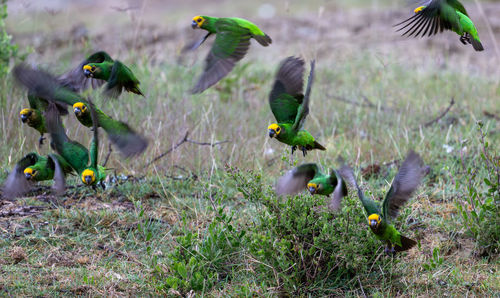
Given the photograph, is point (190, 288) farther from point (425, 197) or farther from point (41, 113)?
point (425, 197)

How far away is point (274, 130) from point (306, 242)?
72 centimetres

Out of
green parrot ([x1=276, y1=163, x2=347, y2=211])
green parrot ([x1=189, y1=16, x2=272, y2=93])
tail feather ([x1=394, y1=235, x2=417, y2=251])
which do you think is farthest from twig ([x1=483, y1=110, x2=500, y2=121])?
green parrot ([x1=276, y1=163, x2=347, y2=211])

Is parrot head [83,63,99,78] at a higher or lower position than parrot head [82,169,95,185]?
higher

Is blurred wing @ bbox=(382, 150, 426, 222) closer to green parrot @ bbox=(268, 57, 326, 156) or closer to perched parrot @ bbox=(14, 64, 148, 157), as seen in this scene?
green parrot @ bbox=(268, 57, 326, 156)

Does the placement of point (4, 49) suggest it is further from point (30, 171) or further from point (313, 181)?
point (313, 181)

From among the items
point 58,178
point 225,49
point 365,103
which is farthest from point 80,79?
point 365,103

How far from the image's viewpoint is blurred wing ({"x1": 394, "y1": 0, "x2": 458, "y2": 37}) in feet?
9.21

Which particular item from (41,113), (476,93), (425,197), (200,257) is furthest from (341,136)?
(41,113)

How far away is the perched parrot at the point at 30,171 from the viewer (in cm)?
284

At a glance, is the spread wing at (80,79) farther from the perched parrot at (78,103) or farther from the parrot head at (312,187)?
the parrot head at (312,187)

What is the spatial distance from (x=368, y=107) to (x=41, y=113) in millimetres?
3947

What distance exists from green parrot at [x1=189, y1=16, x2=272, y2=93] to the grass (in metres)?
0.48

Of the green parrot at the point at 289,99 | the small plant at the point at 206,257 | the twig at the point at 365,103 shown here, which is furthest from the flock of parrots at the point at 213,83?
the twig at the point at 365,103

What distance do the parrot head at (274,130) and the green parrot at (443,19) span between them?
2.58 ft
